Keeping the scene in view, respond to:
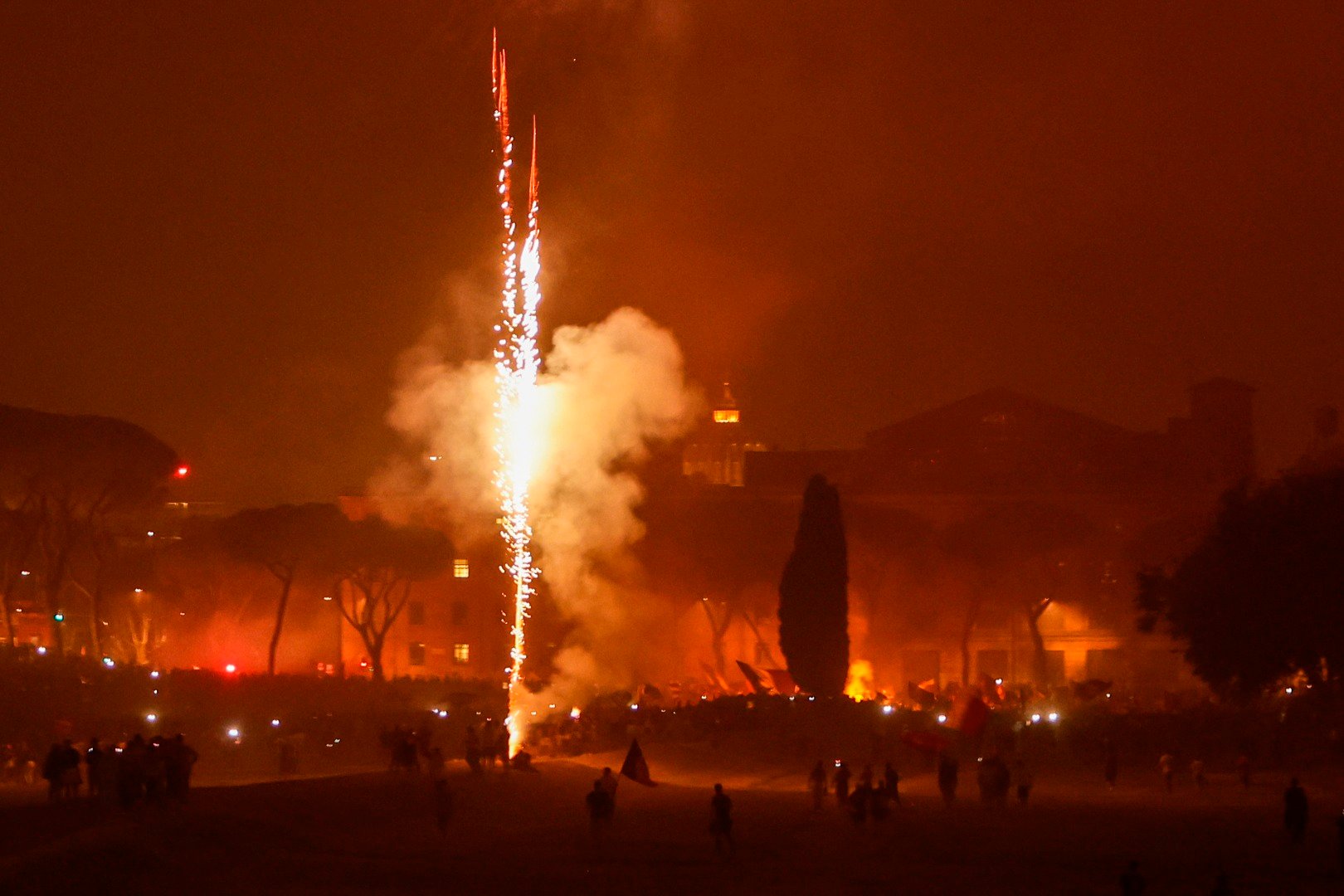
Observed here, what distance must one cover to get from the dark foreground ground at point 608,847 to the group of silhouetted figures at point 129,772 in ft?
1.20

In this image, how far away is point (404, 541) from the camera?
65938 mm

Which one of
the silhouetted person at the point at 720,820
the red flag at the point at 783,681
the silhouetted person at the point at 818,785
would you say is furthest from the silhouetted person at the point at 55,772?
the red flag at the point at 783,681

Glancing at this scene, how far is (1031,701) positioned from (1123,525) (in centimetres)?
3127

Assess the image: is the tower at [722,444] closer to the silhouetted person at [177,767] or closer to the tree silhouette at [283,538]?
the tree silhouette at [283,538]

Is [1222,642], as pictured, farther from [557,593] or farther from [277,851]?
[557,593]

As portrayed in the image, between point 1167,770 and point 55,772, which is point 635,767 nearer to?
point 55,772

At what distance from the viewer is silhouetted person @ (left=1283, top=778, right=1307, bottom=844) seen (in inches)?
869

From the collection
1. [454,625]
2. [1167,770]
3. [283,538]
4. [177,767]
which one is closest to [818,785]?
[1167,770]

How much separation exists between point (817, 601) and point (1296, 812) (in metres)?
25.0

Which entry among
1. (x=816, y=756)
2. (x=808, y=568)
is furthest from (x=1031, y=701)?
(x=816, y=756)

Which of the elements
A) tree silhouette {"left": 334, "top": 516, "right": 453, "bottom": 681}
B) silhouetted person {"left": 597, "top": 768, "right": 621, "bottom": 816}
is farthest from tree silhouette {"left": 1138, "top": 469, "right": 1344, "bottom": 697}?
tree silhouette {"left": 334, "top": 516, "right": 453, "bottom": 681}

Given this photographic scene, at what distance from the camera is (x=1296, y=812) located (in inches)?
872

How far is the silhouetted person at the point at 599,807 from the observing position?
21.4m

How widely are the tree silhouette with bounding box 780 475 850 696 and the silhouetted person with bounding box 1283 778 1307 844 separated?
23505 millimetres
